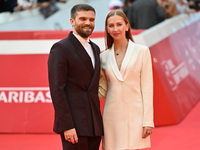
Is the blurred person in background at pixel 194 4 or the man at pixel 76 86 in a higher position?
the man at pixel 76 86

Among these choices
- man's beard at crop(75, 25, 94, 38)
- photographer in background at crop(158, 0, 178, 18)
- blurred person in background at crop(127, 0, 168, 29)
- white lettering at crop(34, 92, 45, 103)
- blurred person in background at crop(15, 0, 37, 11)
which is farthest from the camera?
blurred person in background at crop(15, 0, 37, 11)

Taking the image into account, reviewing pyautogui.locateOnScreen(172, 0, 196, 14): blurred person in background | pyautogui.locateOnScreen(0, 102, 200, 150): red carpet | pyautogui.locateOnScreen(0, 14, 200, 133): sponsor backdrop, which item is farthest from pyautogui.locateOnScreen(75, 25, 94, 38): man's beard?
pyautogui.locateOnScreen(172, 0, 196, 14): blurred person in background

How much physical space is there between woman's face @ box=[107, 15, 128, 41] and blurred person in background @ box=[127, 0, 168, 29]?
4913mm

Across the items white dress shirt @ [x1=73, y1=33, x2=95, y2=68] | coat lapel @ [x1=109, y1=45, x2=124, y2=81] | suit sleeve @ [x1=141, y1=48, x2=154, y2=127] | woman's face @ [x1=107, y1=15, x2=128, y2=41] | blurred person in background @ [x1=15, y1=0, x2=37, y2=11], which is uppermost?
woman's face @ [x1=107, y1=15, x2=128, y2=41]

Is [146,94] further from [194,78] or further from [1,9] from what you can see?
[1,9]

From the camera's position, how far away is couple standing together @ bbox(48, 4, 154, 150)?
113 inches

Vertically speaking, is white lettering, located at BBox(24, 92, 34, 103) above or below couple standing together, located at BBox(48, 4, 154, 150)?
below

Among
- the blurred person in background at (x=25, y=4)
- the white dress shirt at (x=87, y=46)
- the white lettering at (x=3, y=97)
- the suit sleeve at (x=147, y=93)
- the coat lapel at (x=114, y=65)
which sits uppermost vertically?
the white dress shirt at (x=87, y=46)

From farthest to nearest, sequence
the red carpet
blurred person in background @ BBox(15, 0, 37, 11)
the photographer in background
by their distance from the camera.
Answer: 1. blurred person in background @ BBox(15, 0, 37, 11)
2. the photographer in background
3. the red carpet

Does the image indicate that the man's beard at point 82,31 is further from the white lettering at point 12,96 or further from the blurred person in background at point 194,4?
the blurred person in background at point 194,4

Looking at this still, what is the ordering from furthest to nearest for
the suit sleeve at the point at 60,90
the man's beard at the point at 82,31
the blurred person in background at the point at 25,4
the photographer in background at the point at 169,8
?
the blurred person in background at the point at 25,4 → the photographer in background at the point at 169,8 → the man's beard at the point at 82,31 → the suit sleeve at the point at 60,90

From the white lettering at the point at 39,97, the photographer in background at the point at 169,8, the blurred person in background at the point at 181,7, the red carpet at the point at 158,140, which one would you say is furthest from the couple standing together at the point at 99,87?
the blurred person in background at the point at 181,7

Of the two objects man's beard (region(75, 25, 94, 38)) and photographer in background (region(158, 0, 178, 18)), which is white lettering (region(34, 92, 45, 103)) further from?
photographer in background (region(158, 0, 178, 18))

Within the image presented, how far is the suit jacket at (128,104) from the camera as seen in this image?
312 cm
